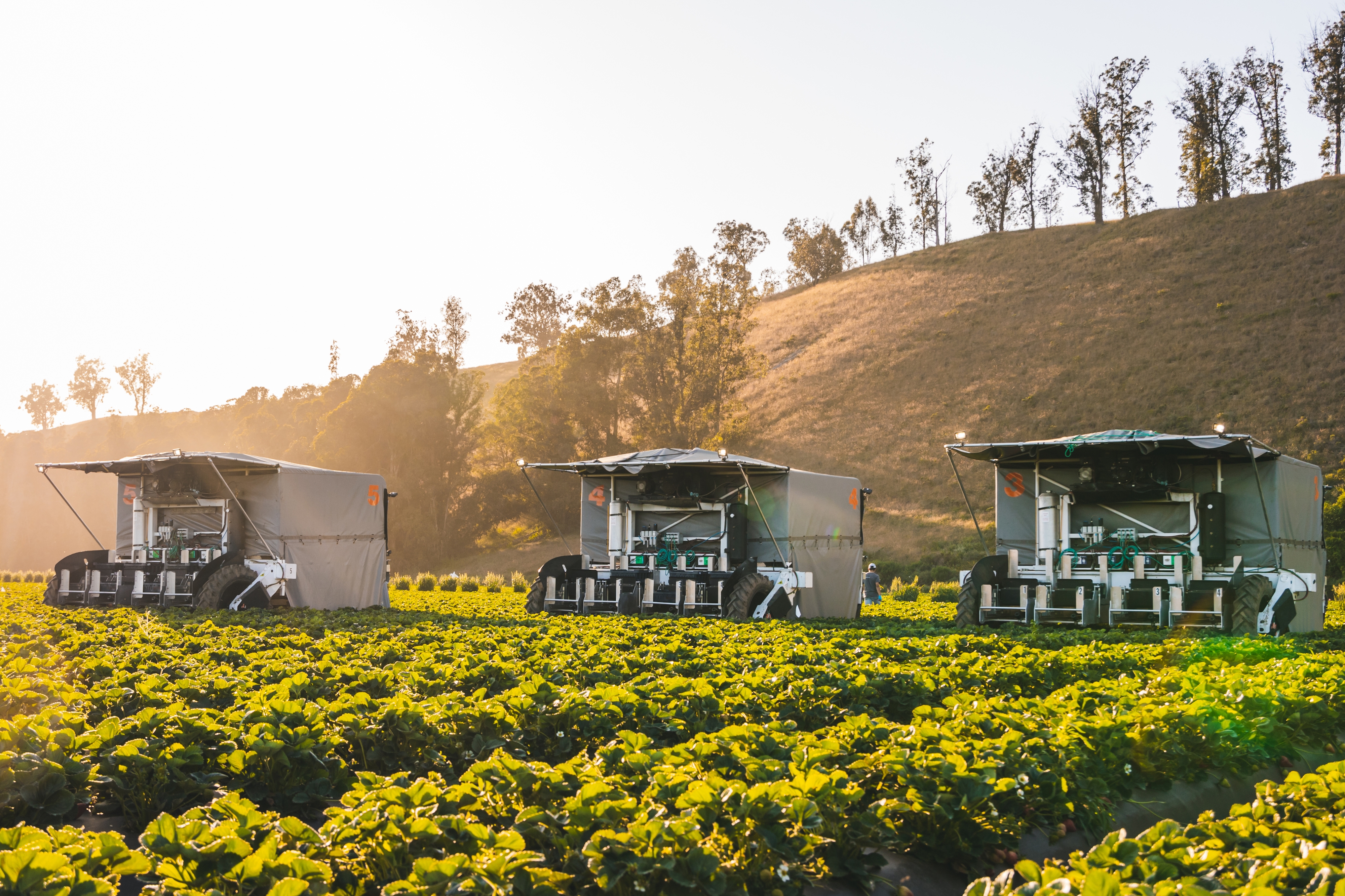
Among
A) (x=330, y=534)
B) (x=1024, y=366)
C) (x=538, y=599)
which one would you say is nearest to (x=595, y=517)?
(x=538, y=599)

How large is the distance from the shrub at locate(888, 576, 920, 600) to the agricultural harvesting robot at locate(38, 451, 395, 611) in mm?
15771

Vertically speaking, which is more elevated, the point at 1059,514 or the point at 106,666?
the point at 1059,514

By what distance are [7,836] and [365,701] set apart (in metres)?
2.56

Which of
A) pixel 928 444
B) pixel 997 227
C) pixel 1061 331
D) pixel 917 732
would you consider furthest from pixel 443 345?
pixel 917 732

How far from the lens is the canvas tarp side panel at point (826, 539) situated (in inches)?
686

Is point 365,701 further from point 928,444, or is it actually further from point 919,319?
point 919,319

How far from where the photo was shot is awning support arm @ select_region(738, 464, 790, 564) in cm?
1573

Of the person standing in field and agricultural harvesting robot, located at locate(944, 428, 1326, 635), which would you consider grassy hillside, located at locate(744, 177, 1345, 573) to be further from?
agricultural harvesting robot, located at locate(944, 428, 1326, 635)

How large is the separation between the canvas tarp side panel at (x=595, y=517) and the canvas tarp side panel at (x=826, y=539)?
3890mm

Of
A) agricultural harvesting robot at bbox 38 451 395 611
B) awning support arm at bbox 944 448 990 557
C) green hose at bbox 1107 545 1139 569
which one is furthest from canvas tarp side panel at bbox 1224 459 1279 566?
agricultural harvesting robot at bbox 38 451 395 611

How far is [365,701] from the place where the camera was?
5.79 meters

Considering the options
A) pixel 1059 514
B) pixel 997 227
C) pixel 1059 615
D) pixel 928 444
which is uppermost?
pixel 997 227

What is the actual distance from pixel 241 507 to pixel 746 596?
29.0 ft

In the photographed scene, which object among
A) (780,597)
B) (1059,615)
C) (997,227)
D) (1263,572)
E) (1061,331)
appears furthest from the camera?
(997,227)
